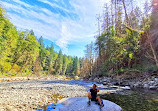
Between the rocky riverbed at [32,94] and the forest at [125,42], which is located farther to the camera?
the forest at [125,42]

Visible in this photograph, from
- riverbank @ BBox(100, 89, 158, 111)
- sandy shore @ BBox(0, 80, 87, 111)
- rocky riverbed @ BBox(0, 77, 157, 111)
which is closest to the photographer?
sandy shore @ BBox(0, 80, 87, 111)

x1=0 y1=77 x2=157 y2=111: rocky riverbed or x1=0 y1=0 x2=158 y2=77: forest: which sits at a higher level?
x1=0 y1=0 x2=158 y2=77: forest

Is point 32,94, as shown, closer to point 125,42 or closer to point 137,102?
point 137,102

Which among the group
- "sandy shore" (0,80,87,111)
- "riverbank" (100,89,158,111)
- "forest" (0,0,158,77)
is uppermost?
"forest" (0,0,158,77)

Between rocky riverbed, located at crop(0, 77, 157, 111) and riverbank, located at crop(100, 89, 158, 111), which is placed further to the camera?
riverbank, located at crop(100, 89, 158, 111)

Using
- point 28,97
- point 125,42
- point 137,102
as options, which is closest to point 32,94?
point 28,97

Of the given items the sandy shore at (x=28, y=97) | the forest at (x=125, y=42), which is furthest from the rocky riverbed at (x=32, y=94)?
the forest at (x=125, y=42)

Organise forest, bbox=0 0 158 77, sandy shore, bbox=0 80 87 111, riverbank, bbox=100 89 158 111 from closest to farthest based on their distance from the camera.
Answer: sandy shore, bbox=0 80 87 111
riverbank, bbox=100 89 158 111
forest, bbox=0 0 158 77

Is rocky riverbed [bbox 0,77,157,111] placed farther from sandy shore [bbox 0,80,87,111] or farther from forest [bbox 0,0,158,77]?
forest [bbox 0,0,158,77]

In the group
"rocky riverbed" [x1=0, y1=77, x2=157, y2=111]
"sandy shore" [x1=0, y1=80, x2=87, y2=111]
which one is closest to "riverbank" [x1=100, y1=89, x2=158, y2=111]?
"rocky riverbed" [x1=0, y1=77, x2=157, y2=111]

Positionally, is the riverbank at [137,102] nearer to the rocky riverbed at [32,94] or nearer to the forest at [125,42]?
the rocky riverbed at [32,94]

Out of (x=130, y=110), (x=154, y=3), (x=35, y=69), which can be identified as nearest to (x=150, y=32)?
(x=154, y=3)

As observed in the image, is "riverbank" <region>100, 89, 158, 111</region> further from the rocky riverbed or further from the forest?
the forest

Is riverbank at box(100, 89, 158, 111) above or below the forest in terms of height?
below
